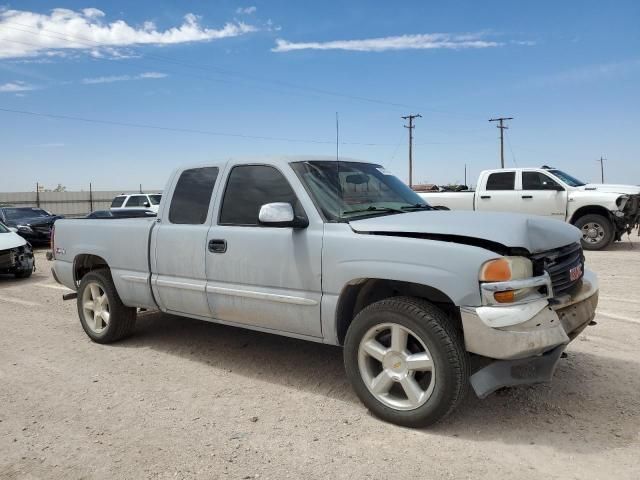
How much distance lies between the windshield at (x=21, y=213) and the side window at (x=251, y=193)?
661 inches

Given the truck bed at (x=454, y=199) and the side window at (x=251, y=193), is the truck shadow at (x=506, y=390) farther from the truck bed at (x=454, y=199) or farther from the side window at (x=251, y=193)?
the truck bed at (x=454, y=199)

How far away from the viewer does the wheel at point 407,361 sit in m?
3.23

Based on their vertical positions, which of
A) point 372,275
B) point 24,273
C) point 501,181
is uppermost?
point 501,181

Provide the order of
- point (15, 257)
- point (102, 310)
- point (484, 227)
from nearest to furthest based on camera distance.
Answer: point (484, 227) < point (102, 310) < point (15, 257)

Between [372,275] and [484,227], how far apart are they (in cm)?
78

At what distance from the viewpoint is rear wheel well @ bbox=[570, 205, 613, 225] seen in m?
12.6

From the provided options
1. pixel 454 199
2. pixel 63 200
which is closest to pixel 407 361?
pixel 454 199

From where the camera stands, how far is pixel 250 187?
4.45 m

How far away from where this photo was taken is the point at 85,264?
235 inches

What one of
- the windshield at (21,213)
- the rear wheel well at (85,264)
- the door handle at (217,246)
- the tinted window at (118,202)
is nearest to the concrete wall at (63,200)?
the tinted window at (118,202)

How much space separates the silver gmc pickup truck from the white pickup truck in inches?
381

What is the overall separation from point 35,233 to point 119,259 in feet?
46.5

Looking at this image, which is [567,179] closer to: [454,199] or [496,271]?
[454,199]

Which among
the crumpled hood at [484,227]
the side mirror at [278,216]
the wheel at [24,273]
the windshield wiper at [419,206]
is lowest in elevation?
the wheel at [24,273]
